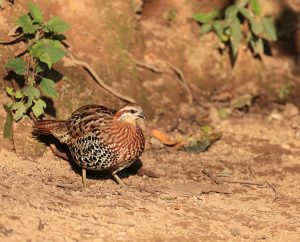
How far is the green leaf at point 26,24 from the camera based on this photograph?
7766 mm

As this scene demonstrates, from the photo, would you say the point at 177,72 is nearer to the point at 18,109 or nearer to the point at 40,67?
the point at 40,67

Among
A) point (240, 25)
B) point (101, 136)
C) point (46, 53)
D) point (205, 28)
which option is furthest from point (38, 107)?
point (240, 25)

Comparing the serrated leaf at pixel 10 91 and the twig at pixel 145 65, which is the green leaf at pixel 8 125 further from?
the twig at pixel 145 65

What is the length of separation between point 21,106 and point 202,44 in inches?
138

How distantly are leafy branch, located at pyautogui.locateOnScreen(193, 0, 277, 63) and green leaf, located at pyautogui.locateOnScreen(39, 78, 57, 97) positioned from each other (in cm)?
333

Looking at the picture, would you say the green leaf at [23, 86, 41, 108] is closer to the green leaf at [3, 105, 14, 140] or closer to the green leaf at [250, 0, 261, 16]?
the green leaf at [3, 105, 14, 140]

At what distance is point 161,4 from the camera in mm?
10430

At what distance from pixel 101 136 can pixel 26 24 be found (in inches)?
60.6

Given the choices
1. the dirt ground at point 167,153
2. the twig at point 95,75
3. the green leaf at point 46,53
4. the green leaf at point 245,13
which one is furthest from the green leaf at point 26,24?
the green leaf at point 245,13

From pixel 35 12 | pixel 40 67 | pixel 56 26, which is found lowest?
pixel 40 67

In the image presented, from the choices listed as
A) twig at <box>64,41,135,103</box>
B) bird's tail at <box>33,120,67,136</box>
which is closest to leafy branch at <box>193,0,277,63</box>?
twig at <box>64,41,135,103</box>

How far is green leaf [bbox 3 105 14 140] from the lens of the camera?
7.78m

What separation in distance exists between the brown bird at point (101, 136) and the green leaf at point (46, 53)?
2.36 ft

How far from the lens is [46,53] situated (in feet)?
25.1
